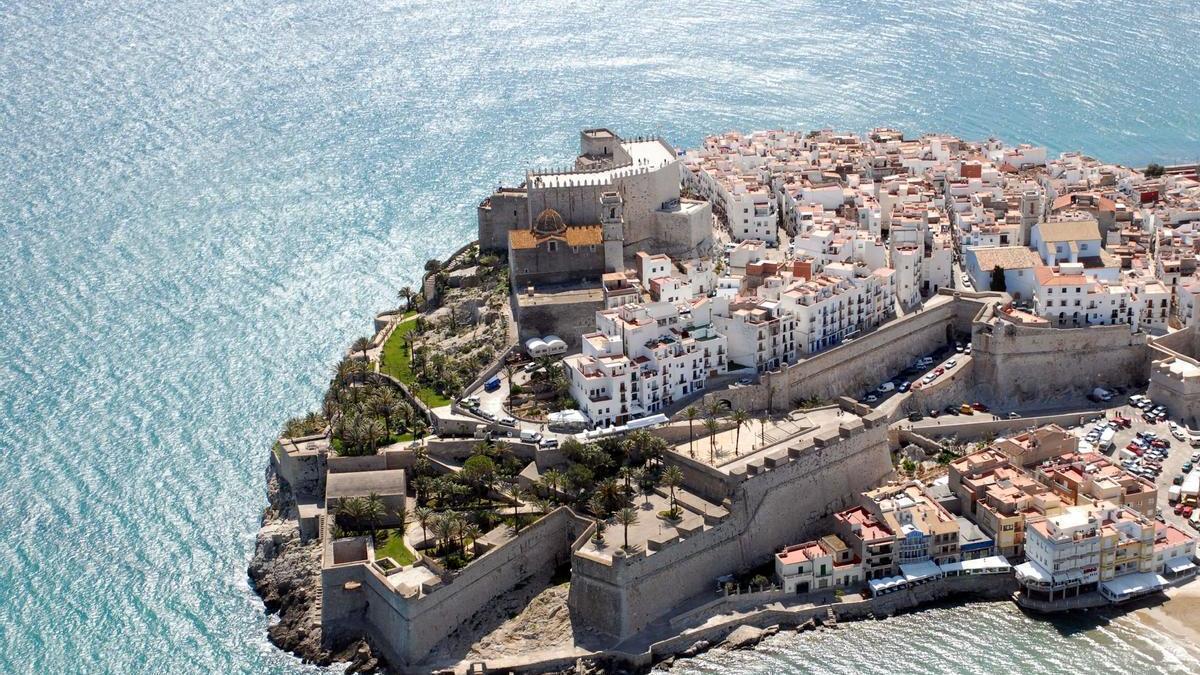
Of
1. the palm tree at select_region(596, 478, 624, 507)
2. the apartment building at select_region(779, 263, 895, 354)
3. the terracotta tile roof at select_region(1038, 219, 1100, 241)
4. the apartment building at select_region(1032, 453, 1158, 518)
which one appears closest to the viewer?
the palm tree at select_region(596, 478, 624, 507)

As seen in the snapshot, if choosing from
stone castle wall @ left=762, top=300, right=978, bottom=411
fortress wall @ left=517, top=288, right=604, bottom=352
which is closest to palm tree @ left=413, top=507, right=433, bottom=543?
fortress wall @ left=517, top=288, right=604, bottom=352

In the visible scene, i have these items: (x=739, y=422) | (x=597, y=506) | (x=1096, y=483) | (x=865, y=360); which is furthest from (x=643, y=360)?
(x=1096, y=483)

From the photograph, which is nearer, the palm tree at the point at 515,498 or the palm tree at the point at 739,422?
the palm tree at the point at 515,498

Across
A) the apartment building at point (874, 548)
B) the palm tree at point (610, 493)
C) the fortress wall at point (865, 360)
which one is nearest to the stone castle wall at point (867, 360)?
the fortress wall at point (865, 360)

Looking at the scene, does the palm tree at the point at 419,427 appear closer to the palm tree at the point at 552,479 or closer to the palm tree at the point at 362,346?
the palm tree at the point at 552,479

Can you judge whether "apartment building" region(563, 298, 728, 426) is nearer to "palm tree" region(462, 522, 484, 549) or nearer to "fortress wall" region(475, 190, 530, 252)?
"palm tree" region(462, 522, 484, 549)

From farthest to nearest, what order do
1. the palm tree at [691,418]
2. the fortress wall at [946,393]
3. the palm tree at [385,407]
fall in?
the fortress wall at [946,393], the palm tree at [385,407], the palm tree at [691,418]

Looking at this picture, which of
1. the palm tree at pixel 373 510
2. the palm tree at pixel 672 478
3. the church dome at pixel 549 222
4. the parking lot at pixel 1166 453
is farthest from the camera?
the church dome at pixel 549 222
